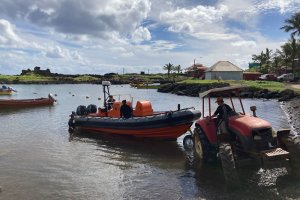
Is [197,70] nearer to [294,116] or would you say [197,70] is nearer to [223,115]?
[294,116]

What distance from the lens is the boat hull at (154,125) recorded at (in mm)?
17156

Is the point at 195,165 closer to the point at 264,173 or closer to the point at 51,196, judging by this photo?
the point at 264,173

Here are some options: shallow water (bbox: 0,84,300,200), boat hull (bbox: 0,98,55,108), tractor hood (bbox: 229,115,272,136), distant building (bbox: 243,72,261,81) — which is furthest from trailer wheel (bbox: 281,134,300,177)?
distant building (bbox: 243,72,261,81)

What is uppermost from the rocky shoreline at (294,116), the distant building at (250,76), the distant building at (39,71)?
the distant building at (39,71)

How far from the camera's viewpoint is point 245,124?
34.3 ft

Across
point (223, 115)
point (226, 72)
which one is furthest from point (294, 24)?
point (223, 115)

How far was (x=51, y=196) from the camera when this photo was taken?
10.3 m

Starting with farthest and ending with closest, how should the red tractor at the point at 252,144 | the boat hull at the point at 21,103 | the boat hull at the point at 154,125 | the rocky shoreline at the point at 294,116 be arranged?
the boat hull at the point at 21,103, the rocky shoreline at the point at 294,116, the boat hull at the point at 154,125, the red tractor at the point at 252,144

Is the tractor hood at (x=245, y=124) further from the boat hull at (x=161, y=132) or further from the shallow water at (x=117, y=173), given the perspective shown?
the boat hull at (x=161, y=132)

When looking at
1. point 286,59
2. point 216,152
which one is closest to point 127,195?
point 216,152

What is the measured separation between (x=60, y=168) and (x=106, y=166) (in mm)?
1751

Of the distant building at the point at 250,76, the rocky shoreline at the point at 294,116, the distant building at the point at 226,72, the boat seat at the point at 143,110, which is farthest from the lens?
the distant building at the point at 250,76

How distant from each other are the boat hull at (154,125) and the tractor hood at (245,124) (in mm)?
5940

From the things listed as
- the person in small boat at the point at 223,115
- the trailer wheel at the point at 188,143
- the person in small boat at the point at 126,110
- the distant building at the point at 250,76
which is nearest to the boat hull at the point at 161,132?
the person in small boat at the point at 126,110
